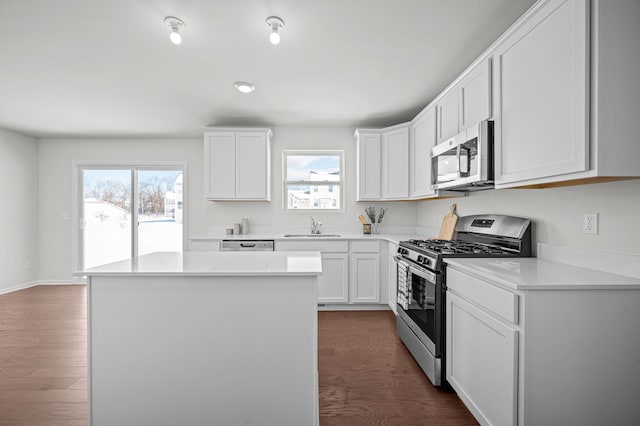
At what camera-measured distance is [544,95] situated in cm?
157

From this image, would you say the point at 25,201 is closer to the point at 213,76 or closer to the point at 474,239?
the point at 213,76

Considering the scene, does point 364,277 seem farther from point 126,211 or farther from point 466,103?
point 126,211

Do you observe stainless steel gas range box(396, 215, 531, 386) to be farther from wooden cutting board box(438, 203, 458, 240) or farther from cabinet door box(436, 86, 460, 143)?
cabinet door box(436, 86, 460, 143)

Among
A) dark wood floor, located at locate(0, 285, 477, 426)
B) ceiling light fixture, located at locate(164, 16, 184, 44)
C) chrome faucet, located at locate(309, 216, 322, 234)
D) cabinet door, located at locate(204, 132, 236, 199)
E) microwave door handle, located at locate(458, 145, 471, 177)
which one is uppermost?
ceiling light fixture, located at locate(164, 16, 184, 44)

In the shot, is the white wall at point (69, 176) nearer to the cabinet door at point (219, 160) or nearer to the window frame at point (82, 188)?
the window frame at point (82, 188)

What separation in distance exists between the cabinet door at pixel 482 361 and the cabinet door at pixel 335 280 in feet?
6.00

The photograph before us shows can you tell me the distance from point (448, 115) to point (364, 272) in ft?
6.72

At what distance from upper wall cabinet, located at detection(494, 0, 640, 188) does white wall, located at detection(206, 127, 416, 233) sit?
2816mm

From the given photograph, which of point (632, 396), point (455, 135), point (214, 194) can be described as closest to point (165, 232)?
point (214, 194)

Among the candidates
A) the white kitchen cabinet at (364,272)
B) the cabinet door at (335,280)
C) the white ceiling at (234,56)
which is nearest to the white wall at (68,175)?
the white ceiling at (234,56)

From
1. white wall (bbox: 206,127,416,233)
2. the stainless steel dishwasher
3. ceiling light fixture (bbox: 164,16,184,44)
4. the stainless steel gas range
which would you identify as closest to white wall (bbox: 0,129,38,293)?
white wall (bbox: 206,127,416,233)

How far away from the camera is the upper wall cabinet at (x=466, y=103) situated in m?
2.09

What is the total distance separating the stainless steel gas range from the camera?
2.11 m

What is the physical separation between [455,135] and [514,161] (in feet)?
2.58
